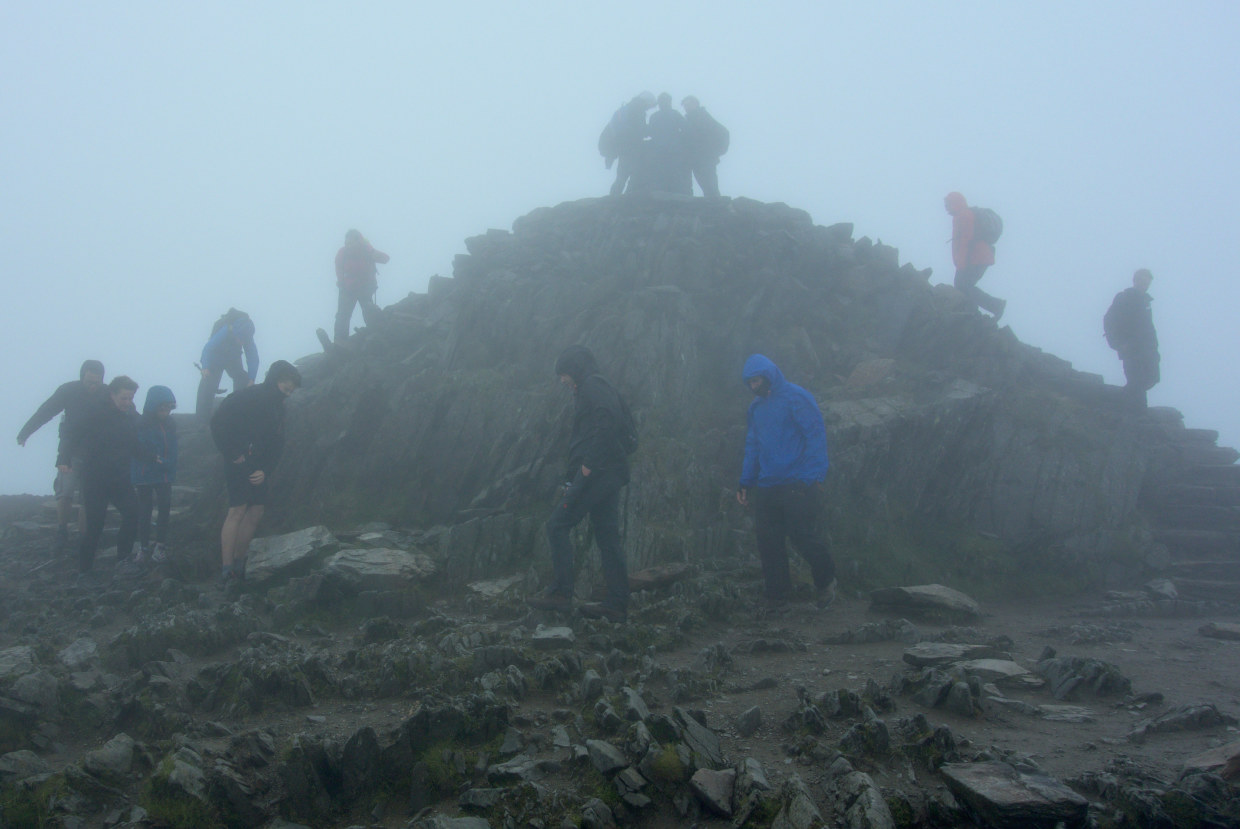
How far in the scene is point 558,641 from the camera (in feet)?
24.9

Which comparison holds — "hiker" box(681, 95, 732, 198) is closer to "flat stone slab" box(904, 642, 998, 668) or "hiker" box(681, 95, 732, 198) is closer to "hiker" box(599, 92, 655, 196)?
"hiker" box(599, 92, 655, 196)

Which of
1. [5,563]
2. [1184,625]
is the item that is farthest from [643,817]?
[5,563]

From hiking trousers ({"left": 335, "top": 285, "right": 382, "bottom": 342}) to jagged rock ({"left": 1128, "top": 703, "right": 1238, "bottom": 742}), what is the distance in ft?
51.2

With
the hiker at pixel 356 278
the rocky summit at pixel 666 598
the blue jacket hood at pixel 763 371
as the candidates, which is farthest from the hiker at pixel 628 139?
the blue jacket hood at pixel 763 371

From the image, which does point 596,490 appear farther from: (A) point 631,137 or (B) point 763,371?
(A) point 631,137

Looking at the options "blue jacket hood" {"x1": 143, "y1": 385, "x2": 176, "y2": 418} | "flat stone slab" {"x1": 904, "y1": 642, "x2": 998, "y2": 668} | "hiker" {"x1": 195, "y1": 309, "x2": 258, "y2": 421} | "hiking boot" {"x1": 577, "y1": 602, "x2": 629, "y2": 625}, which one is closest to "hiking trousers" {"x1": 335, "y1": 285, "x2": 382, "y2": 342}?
"hiker" {"x1": 195, "y1": 309, "x2": 258, "y2": 421}

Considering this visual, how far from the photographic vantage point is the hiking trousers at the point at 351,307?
17.5 meters

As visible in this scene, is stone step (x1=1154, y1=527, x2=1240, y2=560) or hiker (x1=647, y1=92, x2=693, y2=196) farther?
hiker (x1=647, y1=92, x2=693, y2=196)

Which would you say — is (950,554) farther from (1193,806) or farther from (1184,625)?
(1193,806)

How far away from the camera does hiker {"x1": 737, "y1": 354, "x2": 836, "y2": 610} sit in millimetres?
9680

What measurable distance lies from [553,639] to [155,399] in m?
7.90

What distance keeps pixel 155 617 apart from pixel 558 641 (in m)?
4.79

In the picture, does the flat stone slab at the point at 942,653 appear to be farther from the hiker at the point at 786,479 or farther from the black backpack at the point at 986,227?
the black backpack at the point at 986,227

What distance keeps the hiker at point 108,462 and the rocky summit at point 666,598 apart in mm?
644
